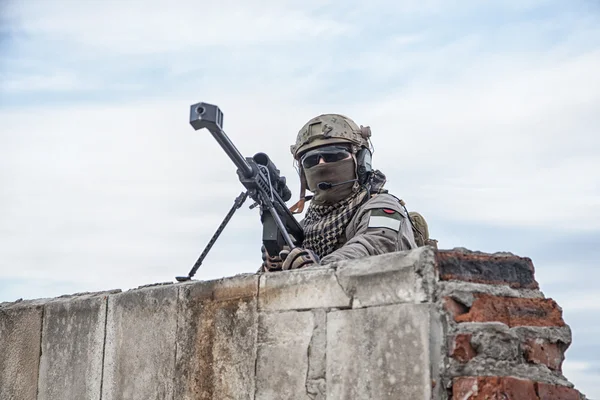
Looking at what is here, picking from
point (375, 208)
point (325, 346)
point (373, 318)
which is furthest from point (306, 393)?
point (375, 208)

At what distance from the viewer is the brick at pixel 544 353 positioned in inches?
114

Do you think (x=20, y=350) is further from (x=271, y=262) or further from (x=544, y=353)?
(x=544, y=353)

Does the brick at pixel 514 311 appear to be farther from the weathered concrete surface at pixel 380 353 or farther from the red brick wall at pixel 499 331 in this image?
the weathered concrete surface at pixel 380 353

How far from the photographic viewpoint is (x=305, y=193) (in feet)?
17.3

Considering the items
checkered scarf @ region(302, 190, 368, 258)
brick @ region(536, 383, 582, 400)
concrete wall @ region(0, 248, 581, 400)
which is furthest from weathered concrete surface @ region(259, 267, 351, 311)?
checkered scarf @ region(302, 190, 368, 258)

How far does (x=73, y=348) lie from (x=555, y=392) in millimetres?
2369

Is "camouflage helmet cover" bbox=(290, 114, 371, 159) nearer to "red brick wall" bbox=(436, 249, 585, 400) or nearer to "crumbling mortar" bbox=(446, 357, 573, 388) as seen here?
"red brick wall" bbox=(436, 249, 585, 400)

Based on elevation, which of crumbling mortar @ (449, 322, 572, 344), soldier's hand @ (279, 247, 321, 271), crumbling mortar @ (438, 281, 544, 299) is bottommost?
crumbling mortar @ (449, 322, 572, 344)

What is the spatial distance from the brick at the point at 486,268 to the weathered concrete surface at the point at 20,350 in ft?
8.09

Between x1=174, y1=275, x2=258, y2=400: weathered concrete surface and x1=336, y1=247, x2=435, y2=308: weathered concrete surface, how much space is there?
491mm

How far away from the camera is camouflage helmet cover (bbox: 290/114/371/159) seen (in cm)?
498

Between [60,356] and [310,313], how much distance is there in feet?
5.55

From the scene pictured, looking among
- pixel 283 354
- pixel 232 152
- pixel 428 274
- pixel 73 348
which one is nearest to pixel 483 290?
pixel 428 274

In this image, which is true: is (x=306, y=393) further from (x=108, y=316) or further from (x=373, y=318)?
(x=108, y=316)
